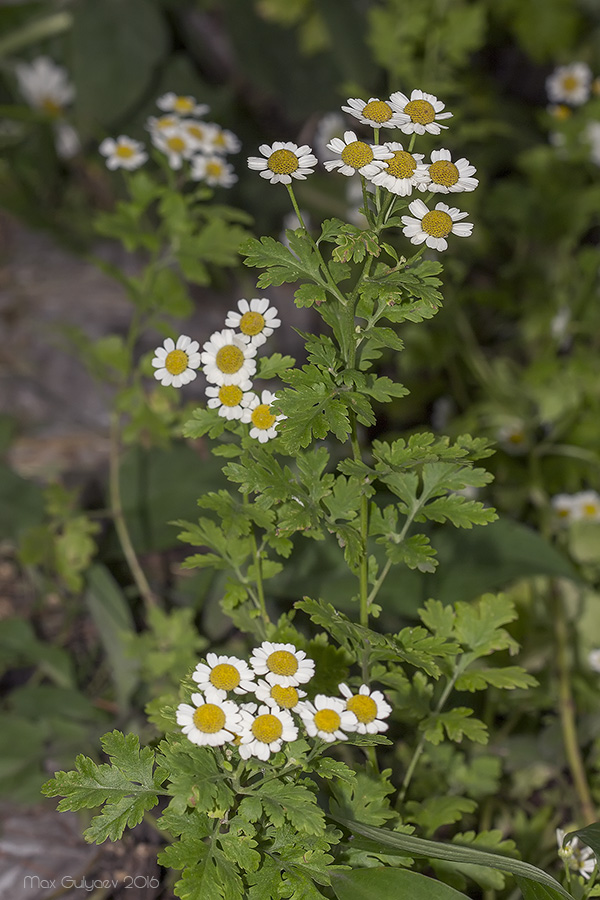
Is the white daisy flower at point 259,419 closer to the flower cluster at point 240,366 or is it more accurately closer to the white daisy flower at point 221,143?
the flower cluster at point 240,366

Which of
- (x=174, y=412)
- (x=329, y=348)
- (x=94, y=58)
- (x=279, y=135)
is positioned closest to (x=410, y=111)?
(x=329, y=348)

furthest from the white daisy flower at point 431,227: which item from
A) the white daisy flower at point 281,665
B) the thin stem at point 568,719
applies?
the thin stem at point 568,719

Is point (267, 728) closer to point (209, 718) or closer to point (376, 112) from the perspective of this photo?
A: point (209, 718)

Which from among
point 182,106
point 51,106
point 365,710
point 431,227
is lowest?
point 51,106

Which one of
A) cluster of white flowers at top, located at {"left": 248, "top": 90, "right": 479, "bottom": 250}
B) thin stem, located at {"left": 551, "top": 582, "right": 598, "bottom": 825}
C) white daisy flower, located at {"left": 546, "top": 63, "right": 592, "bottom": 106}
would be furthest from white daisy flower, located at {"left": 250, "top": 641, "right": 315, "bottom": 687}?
white daisy flower, located at {"left": 546, "top": 63, "right": 592, "bottom": 106}

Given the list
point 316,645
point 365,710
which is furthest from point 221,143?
point 365,710

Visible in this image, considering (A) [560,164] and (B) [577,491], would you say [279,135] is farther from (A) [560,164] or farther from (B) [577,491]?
(B) [577,491]
